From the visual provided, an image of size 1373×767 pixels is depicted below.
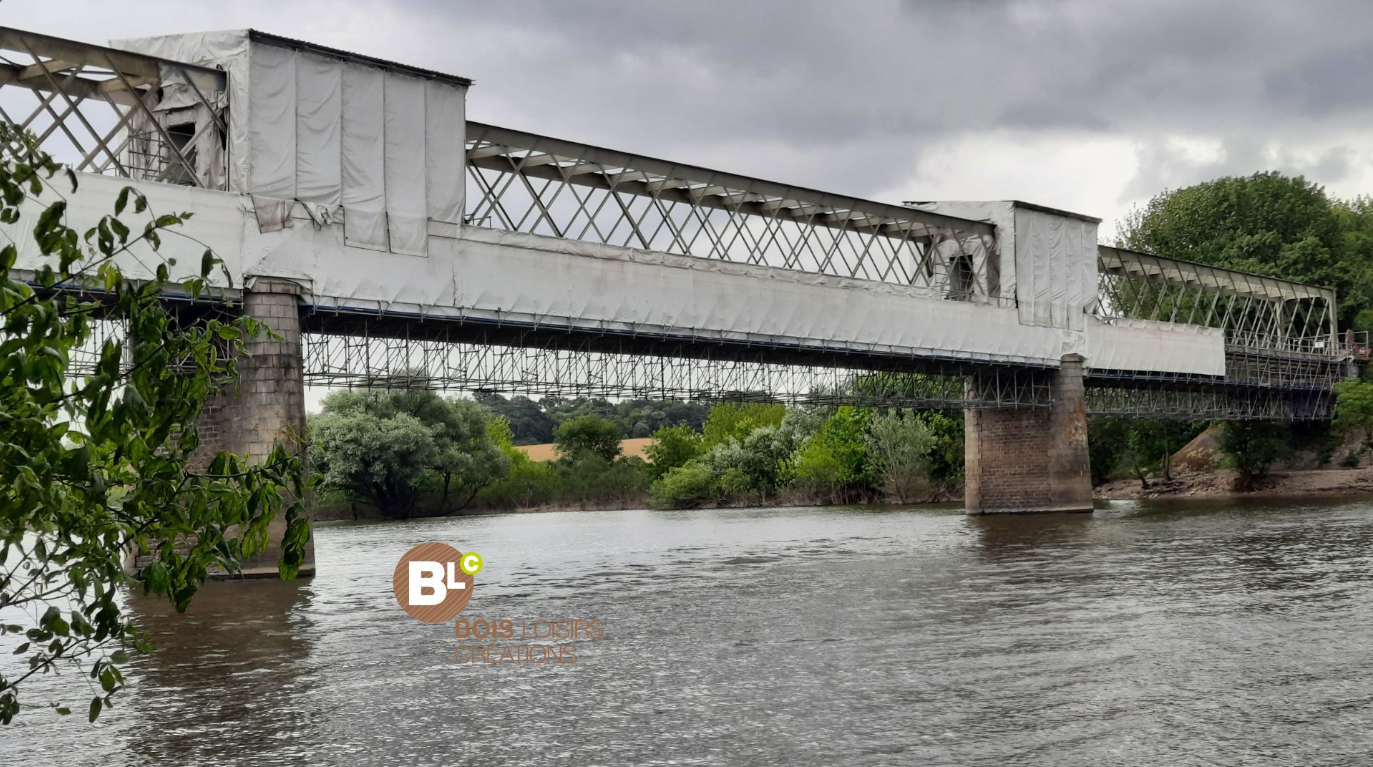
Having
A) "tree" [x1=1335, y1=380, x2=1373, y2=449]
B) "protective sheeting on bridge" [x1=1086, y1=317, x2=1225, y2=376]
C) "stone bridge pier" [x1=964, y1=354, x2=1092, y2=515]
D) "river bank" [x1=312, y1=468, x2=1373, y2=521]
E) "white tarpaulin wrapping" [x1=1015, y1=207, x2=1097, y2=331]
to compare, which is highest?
"white tarpaulin wrapping" [x1=1015, y1=207, x2=1097, y2=331]

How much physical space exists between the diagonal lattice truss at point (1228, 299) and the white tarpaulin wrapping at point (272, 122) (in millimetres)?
35469

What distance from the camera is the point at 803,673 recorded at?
14438mm

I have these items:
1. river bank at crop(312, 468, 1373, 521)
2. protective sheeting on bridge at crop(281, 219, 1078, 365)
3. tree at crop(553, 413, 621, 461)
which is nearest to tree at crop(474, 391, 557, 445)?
tree at crop(553, 413, 621, 461)

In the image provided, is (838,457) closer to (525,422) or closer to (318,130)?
(318,130)

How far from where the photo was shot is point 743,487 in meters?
81.9

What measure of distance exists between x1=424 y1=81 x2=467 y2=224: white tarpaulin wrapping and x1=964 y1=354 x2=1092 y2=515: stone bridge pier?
26729 millimetres

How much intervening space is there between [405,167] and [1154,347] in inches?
1446

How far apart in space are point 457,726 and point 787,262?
31.6 m

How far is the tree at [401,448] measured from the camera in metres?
72.6

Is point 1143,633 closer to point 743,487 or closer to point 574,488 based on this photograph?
point 743,487

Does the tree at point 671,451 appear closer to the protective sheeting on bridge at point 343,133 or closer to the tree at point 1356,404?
the tree at point 1356,404

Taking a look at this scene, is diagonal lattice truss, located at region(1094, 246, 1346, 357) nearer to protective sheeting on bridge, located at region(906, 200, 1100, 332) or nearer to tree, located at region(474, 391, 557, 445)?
protective sheeting on bridge, located at region(906, 200, 1100, 332)

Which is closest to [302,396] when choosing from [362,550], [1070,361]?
[362,550]

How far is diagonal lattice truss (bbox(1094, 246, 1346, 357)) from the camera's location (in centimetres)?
5919
